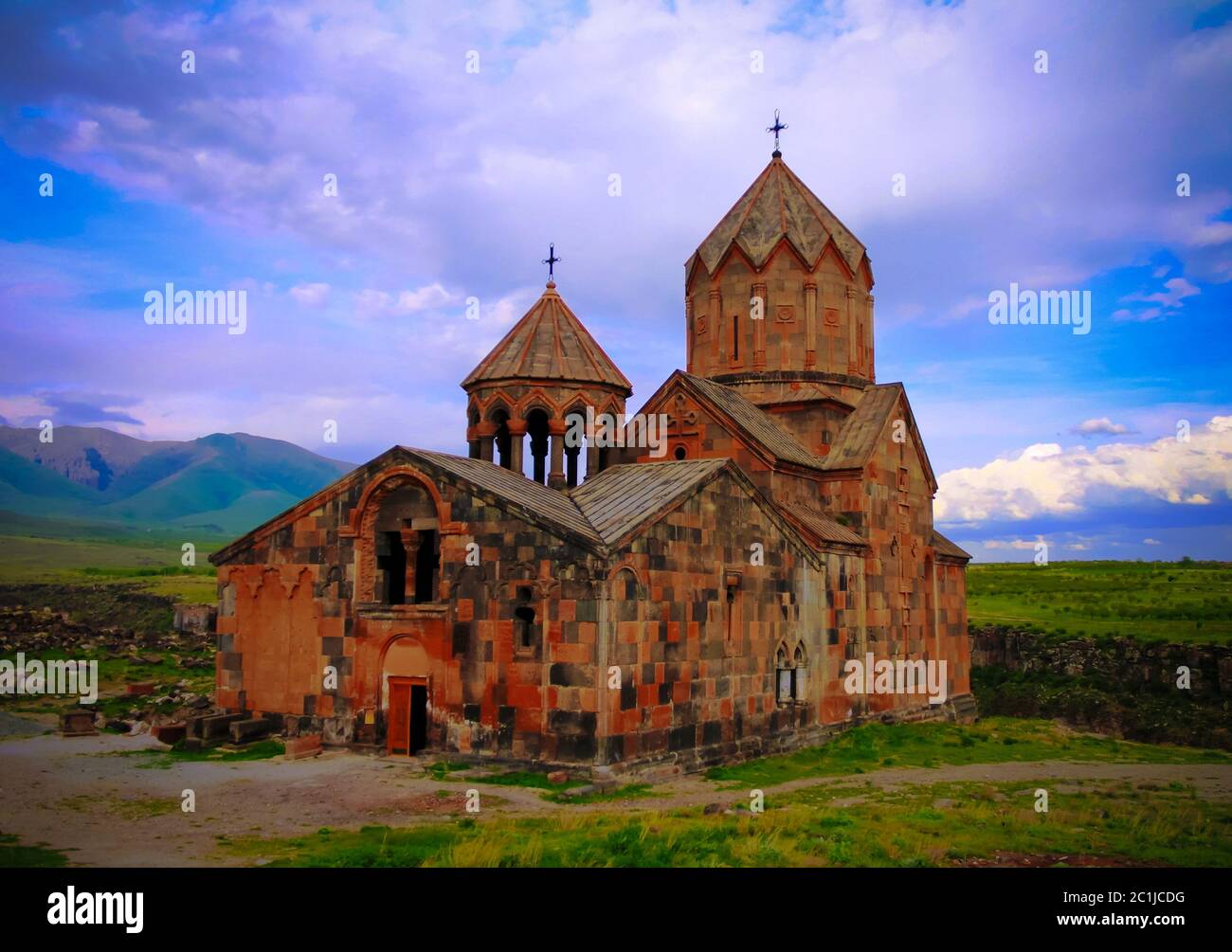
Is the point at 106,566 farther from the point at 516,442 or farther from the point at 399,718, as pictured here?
the point at 399,718

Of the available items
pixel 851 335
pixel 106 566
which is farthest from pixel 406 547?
pixel 106 566

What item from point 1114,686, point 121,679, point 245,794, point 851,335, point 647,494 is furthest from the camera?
point 1114,686

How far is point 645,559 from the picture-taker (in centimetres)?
1310

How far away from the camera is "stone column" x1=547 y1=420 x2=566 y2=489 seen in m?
16.8

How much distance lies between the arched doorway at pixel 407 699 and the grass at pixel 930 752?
4124 millimetres

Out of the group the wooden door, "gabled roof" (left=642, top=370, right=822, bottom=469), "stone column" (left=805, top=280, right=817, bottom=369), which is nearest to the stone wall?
"gabled roof" (left=642, top=370, right=822, bottom=469)

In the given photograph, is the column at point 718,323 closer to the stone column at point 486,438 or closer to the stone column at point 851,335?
the stone column at point 851,335

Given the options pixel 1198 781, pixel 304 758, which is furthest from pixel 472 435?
pixel 1198 781

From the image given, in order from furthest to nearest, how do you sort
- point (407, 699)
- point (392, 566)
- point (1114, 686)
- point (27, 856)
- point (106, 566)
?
point (106, 566) < point (1114, 686) < point (392, 566) < point (407, 699) < point (27, 856)

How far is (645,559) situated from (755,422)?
6.51 meters

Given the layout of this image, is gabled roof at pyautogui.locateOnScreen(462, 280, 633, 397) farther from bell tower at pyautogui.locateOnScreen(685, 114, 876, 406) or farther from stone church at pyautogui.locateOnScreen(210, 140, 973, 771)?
bell tower at pyautogui.locateOnScreen(685, 114, 876, 406)

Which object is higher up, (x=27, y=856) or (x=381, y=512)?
(x=381, y=512)
